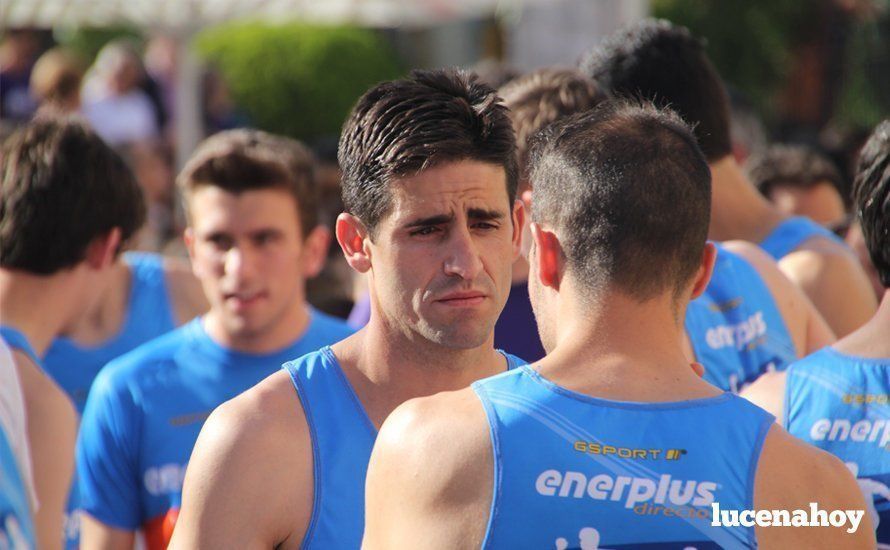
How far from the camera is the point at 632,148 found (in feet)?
7.69

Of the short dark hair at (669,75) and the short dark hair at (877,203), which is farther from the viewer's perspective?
the short dark hair at (669,75)

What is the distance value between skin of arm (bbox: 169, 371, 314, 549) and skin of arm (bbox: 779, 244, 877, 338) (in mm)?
2228

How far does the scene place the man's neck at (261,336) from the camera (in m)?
4.51

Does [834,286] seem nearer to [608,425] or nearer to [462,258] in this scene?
[462,258]

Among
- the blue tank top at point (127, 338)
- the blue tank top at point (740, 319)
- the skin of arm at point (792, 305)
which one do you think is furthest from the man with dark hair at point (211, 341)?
the skin of arm at point (792, 305)

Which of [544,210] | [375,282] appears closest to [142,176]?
[375,282]

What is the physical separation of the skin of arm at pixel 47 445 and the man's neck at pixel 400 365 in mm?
1114

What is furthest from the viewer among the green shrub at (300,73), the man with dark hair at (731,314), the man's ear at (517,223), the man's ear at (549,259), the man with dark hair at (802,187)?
the green shrub at (300,73)

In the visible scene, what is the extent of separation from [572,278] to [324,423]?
81cm

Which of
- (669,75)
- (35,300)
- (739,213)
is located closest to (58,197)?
(35,300)

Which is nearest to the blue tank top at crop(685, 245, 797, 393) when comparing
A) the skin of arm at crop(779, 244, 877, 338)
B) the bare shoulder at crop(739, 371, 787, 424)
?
the skin of arm at crop(779, 244, 877, 338)

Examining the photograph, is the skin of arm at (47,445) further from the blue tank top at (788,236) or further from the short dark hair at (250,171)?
the blue tank top at (788,236)

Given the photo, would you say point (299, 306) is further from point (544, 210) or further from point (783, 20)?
point (783, 20)

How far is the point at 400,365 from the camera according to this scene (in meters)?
3.03
